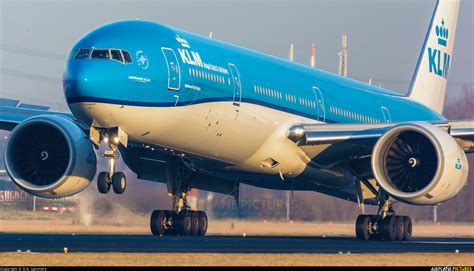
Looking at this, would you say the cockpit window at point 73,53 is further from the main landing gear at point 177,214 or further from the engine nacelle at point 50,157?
the main landing gear at point 177,214

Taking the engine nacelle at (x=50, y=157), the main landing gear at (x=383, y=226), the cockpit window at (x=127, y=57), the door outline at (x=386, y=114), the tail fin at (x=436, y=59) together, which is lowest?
the main landing gear at (x=383, y=226)

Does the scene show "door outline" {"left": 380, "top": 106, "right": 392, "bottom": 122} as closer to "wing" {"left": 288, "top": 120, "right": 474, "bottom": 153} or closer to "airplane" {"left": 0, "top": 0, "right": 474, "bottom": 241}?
"airplane" {"left": 0, "top": 0, "right": 474, "bottom": 241}

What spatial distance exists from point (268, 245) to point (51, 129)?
8.37 m

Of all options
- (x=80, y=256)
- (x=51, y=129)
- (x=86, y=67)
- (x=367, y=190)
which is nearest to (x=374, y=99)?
(x=367, y=190)

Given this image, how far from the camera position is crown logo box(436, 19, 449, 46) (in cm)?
4578

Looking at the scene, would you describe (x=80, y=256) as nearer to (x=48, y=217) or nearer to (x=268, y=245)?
(x=268, y=245)

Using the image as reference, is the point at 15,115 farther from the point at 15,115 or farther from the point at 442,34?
the point at 442,34

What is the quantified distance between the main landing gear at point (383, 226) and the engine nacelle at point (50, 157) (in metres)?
8.07

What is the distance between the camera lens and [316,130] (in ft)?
108

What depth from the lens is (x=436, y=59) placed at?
150ft

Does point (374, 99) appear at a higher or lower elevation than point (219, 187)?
higher

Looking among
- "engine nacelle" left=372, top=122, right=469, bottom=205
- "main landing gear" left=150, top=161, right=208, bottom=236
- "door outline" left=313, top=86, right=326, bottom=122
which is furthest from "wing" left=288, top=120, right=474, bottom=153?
"main landing gear" left=150, top=161, right=208, bottom=236

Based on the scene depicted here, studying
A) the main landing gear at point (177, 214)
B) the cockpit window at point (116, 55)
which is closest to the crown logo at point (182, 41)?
the cockpit window at point (116, 55)

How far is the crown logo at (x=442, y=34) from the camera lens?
1802 inches
